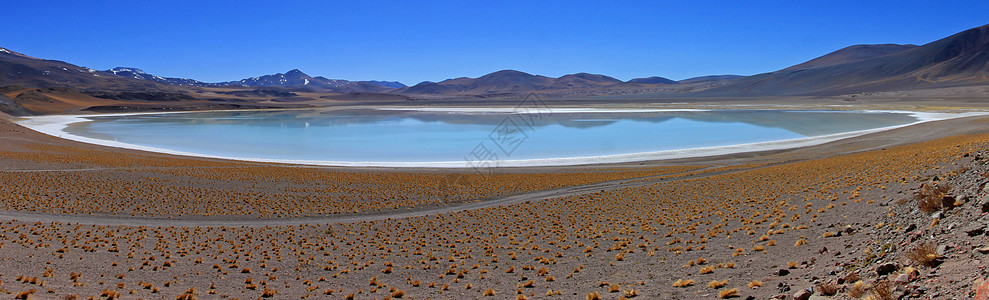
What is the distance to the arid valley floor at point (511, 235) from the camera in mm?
5824

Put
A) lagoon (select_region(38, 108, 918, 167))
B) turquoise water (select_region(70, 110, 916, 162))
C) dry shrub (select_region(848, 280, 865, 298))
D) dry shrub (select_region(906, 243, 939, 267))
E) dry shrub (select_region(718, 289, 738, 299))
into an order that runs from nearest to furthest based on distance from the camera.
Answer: dry shrub (select_region(848, 280, 865, 298)) < dry shrub (select_region(906, 243, 939, 267)) < dry shrub (select_region(718, 289, 738, 299)) < lagoon (select_region(38, 108, 918, 167)) < turquoise water (select_region(70, 110, 916, 162))

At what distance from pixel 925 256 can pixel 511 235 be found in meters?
6.98

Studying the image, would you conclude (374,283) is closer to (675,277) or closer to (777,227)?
(675,277)

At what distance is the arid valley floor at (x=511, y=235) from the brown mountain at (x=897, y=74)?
329 feet

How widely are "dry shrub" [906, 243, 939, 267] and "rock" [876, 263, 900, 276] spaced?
0.16 metres

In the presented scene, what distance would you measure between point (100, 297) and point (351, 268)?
322 centimetres

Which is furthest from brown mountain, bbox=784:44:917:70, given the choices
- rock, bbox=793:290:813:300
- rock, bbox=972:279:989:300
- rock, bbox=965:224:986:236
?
rock, bbox=972:279:989:300

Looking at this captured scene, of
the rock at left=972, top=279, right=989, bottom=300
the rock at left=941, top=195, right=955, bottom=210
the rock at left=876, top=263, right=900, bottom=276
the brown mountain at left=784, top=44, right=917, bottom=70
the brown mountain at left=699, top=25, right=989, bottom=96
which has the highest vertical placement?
the brown mountain at left=784, top=44, right=917, bottom=70

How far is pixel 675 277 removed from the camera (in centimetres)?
677

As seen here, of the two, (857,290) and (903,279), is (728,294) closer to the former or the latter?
(857,290)

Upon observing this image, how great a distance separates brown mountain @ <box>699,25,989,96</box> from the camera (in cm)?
9596

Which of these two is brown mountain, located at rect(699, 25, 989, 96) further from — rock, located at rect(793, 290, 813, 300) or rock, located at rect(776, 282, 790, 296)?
rock, located at rect(793, 290, 813, 300)

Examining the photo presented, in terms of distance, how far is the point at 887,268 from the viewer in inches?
185

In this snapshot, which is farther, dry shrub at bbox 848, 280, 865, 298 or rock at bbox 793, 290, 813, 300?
rock at bbox 793, 290, 813, 300
